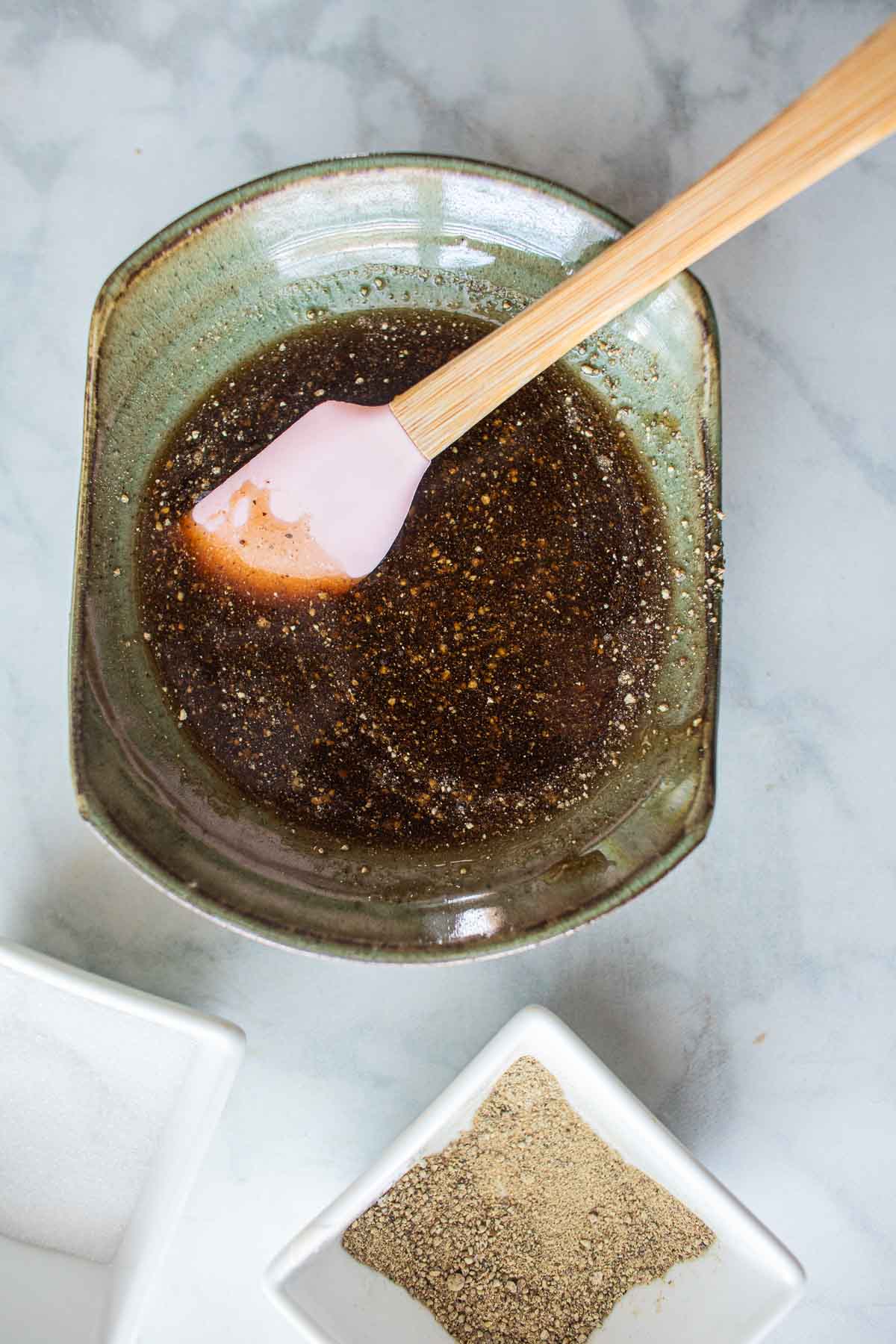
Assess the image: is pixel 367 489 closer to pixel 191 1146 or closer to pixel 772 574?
pixel 772 574

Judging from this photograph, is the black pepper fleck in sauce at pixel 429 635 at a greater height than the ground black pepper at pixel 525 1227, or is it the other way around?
the black pepper fleck in sauce at pixel 429 635

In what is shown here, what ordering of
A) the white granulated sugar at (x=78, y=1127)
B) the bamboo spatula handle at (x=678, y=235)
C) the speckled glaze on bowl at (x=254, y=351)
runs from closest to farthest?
the bamboo spatula handle at (x=678, y=235)
the speckled glaze on bowl at (x=254, y=351)
the white granulated sugar at (x=78, y=1127)

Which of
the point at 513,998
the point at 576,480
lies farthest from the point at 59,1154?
the point at 576,480

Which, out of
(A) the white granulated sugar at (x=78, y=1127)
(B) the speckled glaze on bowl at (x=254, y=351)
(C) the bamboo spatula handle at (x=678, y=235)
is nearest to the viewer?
(C) the bamboo spatula handle at (x=678, y=235)

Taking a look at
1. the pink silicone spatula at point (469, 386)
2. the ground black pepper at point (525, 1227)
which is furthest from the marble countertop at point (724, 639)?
the pink silicone spatula at point (469, 386)

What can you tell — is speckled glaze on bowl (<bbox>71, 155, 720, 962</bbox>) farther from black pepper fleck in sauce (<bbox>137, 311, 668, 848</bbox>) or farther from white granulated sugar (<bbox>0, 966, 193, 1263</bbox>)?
white granulated sugar (<bbox>0, 966, 193, 1263</bbox>)

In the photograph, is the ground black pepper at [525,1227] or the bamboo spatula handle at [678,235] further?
the ground black pepper at [525,1227]

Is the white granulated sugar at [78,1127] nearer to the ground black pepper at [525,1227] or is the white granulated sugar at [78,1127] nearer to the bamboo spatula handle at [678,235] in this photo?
the ground black pepper at [525,1227]
